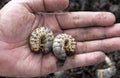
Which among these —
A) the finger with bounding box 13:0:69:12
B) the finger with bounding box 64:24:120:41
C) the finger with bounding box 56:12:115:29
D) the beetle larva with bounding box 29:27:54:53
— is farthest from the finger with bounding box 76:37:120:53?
the finger with bounding box 13:0:69:12

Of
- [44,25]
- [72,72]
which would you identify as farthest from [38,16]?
[72,72]

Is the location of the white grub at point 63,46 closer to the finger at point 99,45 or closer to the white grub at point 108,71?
the finger at point 99,45

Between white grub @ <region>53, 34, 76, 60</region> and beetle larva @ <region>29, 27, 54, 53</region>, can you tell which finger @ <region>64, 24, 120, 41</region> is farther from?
beetle larva @ <region>29, 27, 54, 53</region>

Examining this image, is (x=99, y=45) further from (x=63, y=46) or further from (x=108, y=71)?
(x=108, y=71)

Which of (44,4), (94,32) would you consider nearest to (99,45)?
(94,32)

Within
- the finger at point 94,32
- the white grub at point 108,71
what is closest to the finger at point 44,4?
the finger at point 94,32
